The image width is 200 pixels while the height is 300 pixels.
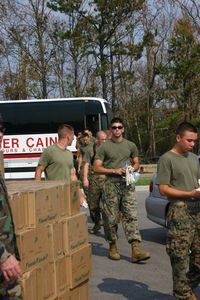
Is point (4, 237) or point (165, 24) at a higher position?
point (165, 24)

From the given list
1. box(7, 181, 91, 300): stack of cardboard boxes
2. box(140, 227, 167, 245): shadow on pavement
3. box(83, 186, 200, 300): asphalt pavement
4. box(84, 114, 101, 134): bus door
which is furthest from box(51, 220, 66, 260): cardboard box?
box(84, 114, 101, 134): bus door

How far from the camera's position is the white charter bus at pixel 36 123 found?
2448 cm

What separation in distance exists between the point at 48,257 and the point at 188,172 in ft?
5.13

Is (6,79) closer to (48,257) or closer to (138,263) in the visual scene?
(138,263)

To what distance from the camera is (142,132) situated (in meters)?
42.1

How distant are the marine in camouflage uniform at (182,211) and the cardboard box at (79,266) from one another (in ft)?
2.40

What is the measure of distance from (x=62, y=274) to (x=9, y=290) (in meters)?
1.28

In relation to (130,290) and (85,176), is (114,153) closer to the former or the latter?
(130,290)

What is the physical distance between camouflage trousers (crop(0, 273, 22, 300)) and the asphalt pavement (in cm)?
268

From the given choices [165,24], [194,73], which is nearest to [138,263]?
[194,73]

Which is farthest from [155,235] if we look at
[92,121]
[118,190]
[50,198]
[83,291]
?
[92,121]

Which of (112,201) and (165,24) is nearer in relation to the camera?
(112,201)

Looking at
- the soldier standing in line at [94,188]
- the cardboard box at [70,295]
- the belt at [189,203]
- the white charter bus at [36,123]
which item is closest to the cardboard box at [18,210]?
the cardboard box at [70,295]

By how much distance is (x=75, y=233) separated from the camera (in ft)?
17.9
